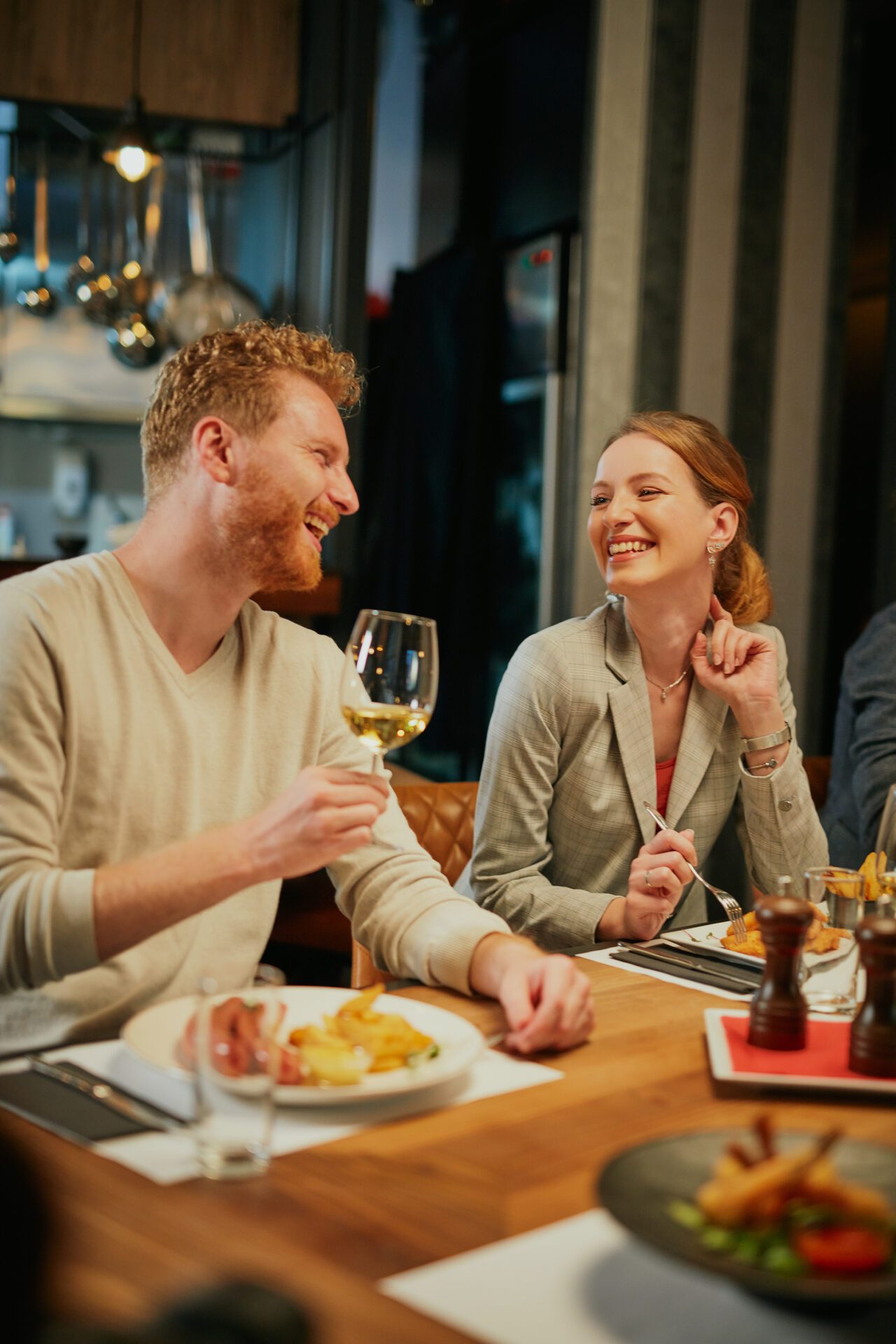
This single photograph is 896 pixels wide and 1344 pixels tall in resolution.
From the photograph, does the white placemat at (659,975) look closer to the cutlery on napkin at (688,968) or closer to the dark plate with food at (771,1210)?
the cutlery on napkin at (688,968)

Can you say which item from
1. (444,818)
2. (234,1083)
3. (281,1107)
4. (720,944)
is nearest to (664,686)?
(444,818)

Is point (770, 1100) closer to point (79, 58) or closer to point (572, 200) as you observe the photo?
point (572, 200)

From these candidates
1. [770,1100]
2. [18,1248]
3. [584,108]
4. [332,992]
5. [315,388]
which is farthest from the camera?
[584,108]

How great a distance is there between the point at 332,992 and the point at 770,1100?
1.39 ft

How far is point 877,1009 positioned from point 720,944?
0.48m

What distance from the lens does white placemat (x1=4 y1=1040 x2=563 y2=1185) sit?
3.13ft

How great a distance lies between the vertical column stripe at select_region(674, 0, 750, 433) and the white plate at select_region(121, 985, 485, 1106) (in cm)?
324

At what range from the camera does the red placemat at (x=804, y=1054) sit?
1180mm

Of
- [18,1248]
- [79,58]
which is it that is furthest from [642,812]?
[79,58]

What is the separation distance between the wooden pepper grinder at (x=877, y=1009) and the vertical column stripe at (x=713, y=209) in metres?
3.22

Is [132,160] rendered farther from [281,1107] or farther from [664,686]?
[281,1107]

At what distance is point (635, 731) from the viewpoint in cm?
216

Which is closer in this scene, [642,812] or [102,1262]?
[102,1262]

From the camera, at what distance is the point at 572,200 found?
4.22 meters
